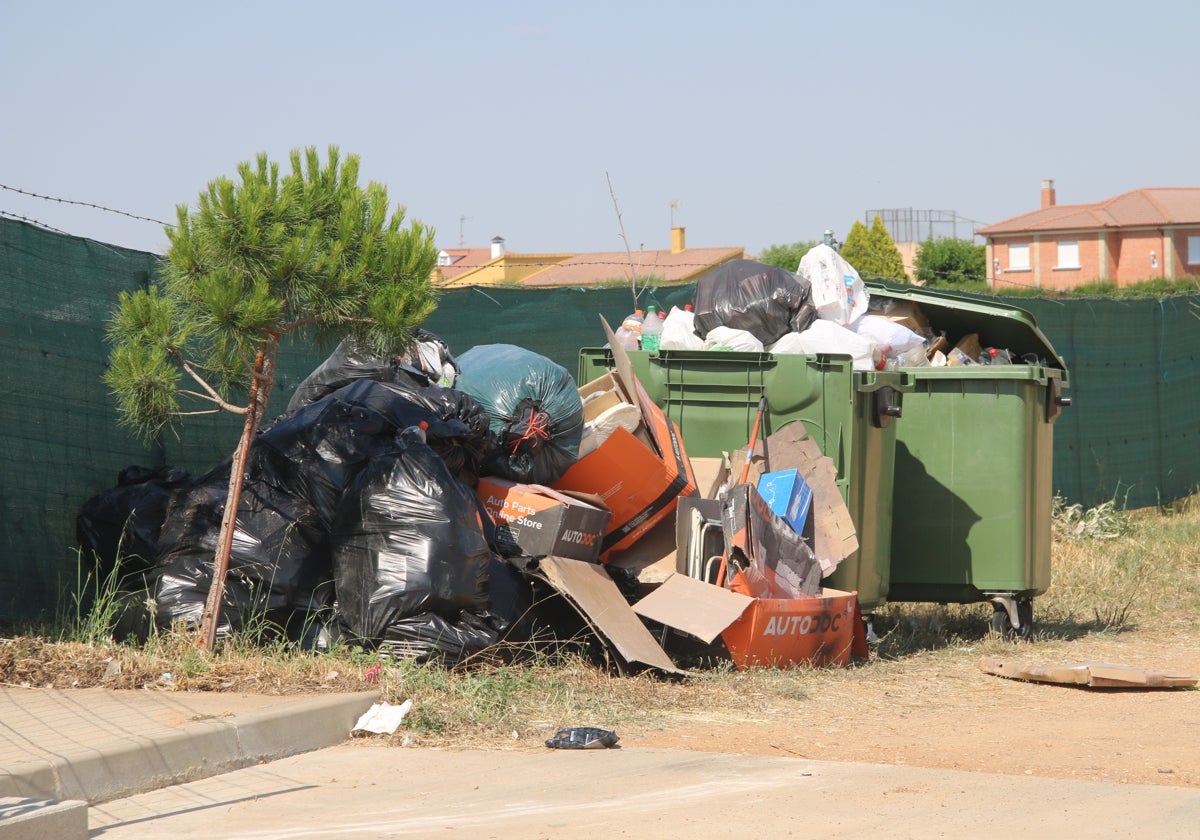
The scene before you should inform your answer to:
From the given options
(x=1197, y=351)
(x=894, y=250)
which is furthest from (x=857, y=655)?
(x=894, y=250)

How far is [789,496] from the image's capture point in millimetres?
6664

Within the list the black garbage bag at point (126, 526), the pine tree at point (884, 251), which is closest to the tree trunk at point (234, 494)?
the black garbage bag at point (126, 526)

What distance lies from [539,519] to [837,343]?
85.7 inches

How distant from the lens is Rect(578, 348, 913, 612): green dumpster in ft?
23.0

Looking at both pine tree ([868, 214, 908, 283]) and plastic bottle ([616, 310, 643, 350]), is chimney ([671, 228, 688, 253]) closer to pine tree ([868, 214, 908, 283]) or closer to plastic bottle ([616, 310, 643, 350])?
pine tree ([868, 214, 908, 283])

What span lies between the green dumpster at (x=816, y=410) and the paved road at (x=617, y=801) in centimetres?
252

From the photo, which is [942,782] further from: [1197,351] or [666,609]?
[1197,351]

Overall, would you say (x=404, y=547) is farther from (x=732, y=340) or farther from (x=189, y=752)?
(x=732, y=340)

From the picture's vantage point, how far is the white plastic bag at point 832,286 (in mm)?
7660

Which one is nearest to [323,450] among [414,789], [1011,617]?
[414,789]

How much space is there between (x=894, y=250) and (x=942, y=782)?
168ft

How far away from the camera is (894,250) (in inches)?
2121

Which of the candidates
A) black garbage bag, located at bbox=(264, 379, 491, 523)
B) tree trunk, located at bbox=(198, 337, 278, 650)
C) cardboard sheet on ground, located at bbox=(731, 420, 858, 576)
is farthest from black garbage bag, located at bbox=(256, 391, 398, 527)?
cardboard sheet on ground, located at bbox=(731, 420, 858, 576)

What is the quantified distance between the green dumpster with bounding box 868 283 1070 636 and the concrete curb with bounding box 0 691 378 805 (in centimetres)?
379
